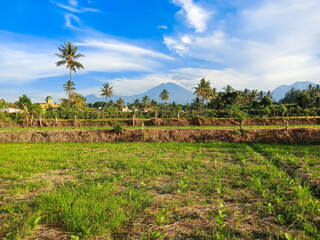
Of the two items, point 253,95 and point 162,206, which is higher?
point 253,95

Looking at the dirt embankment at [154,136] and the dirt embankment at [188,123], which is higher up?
the dirt embankment at [188,123]

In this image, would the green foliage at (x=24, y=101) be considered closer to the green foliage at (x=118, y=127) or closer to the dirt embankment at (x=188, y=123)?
the dirt embankment at (x=188, y=123)

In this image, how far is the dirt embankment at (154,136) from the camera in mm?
15984

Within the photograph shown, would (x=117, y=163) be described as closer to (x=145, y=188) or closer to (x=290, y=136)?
(x=145, y=188)

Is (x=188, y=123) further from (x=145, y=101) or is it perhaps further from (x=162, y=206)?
(x=145, y=101)

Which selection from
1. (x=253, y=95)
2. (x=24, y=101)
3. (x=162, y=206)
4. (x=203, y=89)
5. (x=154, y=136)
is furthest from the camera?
(x=253, y=95)

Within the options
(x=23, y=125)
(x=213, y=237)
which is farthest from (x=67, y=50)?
(x=213, y=237)

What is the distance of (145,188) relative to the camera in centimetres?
562

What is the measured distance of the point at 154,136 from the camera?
682 inches

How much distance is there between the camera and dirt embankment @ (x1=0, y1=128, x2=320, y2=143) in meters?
16.0

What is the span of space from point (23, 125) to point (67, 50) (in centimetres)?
2330

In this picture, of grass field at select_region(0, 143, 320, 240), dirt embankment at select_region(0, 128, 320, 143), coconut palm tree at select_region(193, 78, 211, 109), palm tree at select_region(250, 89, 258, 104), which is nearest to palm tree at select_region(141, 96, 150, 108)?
Result: coconut palm tree at select_region(193, 78, 211, 109)

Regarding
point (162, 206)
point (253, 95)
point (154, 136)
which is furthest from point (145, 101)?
point (162, 206)

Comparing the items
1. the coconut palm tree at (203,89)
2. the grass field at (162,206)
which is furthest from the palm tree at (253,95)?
the grass field at (162,206)
